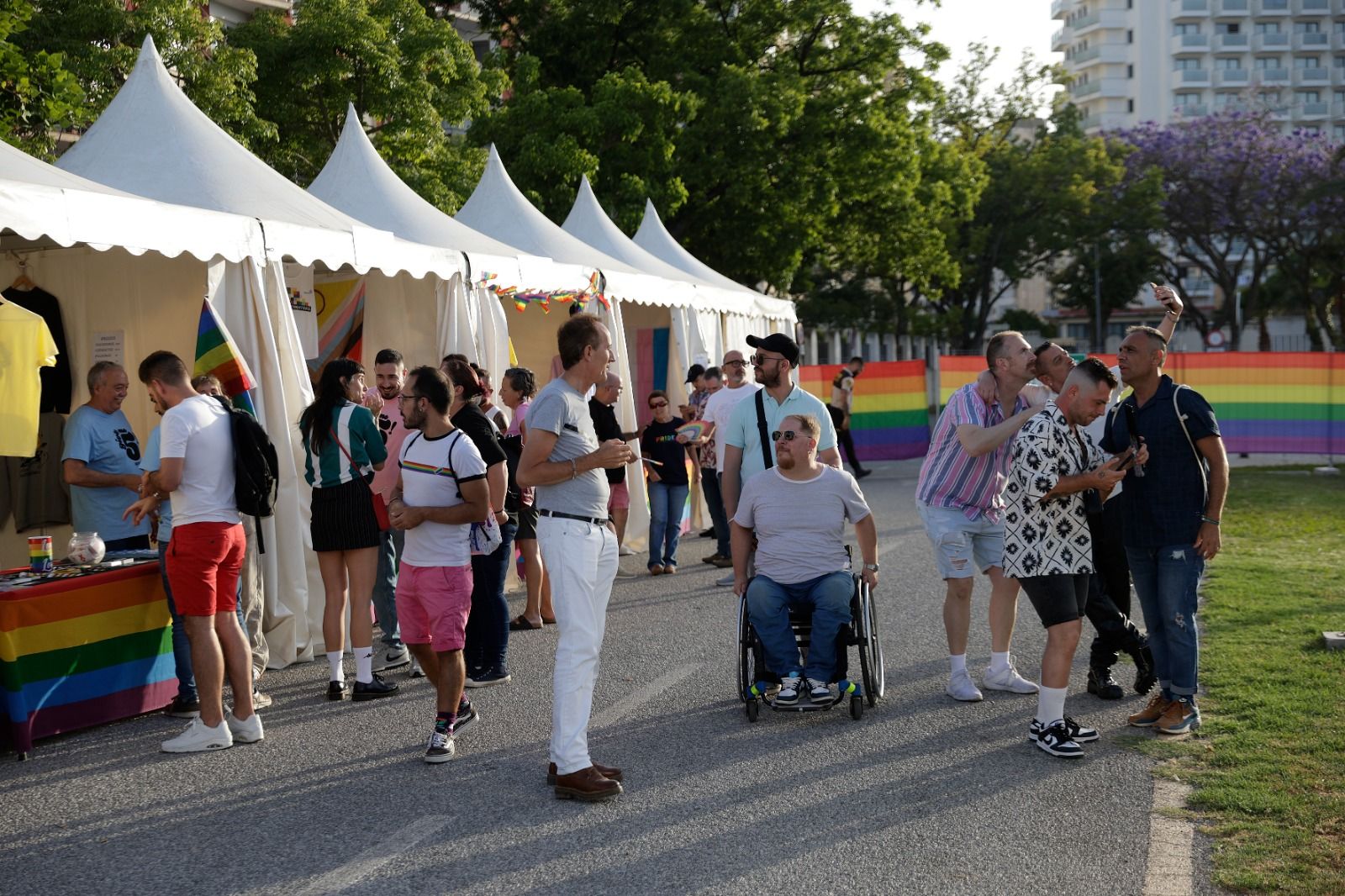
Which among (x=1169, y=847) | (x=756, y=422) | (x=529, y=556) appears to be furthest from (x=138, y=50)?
(x=1169, y=847)

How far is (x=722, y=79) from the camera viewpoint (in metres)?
29.0

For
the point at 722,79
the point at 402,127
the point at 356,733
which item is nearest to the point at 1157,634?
the point at 356,733

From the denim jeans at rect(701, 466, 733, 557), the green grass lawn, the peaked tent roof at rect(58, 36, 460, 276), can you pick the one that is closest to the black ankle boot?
the green grass lawn

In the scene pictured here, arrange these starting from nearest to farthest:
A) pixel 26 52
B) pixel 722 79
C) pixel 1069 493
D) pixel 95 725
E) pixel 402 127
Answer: pixel 1069 493 → pixel 95 725 → pixel 26 52 → pixel 402 127 → pixel 722 79

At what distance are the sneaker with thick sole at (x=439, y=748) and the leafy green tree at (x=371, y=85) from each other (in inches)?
691

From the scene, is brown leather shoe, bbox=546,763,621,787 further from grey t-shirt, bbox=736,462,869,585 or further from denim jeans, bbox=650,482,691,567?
denim jeans, bbox=650,482,691,567

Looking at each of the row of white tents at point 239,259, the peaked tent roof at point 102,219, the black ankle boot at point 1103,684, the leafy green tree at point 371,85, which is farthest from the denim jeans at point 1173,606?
the leafy green tree at point 371,85

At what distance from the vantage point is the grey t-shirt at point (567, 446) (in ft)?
19.0

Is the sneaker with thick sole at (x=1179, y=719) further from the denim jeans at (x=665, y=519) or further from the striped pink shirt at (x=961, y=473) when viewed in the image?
the denim jeans at (x=665, y=519)

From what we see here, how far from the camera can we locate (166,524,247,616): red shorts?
6.71 m

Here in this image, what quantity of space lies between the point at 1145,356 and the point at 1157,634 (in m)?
1.36

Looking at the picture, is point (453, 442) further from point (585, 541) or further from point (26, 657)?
point (26, 657)

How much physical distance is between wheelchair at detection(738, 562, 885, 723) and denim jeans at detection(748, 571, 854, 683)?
0.19 ft

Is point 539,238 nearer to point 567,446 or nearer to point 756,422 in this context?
point 756,422
